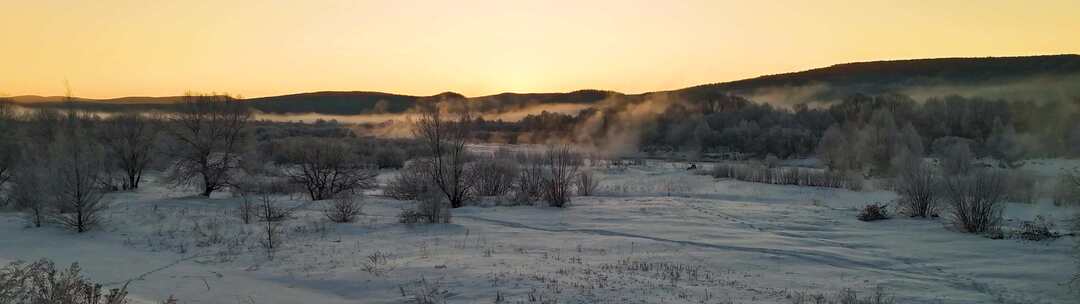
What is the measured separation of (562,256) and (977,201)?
11451 millimetres

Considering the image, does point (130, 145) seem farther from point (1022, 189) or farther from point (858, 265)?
point (1022, 189)

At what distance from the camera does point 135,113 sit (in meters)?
43.4

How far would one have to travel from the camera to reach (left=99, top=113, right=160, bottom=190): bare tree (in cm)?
3606

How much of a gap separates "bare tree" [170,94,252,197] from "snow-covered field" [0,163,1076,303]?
5.06m

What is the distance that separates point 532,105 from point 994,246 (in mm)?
103336

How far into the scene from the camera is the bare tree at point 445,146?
2609 cm

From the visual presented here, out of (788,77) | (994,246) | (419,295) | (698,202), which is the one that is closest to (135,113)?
(698,202)

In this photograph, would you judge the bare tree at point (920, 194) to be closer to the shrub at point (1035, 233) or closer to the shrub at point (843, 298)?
the shrub at point (1035, 233)

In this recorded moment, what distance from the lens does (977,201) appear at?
688 inches

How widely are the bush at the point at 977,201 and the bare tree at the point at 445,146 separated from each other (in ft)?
53.8

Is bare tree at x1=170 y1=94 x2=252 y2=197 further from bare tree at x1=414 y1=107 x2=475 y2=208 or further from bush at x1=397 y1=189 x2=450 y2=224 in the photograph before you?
bush at x1=397 y1=189 x2=450 y2=224

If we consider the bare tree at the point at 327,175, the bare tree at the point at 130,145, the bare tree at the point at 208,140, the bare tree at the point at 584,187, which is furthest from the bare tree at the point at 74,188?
the bare tree at the point at 584,187

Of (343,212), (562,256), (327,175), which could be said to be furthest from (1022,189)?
(327,175)

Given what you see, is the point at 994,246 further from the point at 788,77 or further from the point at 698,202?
the point at 788,77
